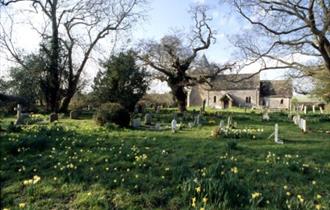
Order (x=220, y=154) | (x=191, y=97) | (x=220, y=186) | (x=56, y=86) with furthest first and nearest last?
(x=191, y=97), (x=56, y=86), (x=220, y=154), (x=220, y=186)

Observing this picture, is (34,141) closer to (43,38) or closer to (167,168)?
(167,168)

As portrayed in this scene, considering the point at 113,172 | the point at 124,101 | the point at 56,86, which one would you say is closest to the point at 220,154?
the point at 113,172

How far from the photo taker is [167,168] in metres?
6.59

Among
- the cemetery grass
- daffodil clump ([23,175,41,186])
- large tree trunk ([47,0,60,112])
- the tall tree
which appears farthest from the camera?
large tree trunk ([47,0,60,112])

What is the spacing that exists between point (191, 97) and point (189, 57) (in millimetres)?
40644

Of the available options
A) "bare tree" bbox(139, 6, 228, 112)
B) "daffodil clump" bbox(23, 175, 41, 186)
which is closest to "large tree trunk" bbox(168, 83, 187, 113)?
"bare tree" bbox(139, 6, 228, 112)

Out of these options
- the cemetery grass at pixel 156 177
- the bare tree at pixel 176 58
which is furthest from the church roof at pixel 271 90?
the cemetery grass at pixel 156 177

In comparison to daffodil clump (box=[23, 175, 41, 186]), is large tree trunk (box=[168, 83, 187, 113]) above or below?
above

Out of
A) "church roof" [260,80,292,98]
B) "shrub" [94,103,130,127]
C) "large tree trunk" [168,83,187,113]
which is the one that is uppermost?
"church roof" [260,80,292,98]

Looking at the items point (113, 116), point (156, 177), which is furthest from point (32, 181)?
point (113, 116)

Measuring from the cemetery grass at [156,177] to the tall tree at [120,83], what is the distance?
51.6 feet

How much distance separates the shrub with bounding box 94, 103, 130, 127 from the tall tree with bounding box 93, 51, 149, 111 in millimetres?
8273

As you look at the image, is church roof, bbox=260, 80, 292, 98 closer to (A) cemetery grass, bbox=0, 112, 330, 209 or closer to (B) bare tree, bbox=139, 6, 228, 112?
(B) bare tree, bbox=139, 6, 228, 112

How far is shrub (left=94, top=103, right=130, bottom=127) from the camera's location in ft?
52.0
